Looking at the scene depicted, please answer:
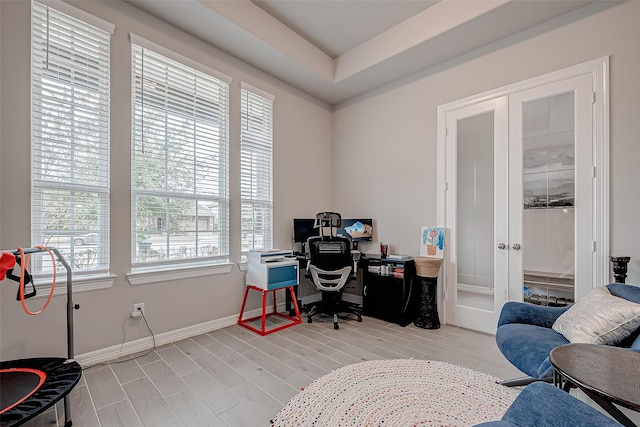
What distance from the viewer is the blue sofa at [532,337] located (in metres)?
1.65

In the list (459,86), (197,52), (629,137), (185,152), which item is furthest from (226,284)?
(629,137)

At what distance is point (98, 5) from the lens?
2.46m

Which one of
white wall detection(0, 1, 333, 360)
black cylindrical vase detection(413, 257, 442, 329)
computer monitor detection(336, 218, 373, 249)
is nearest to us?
white wall detection(0, 1, 333, 360)

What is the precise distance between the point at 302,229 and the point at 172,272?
5.67 ft

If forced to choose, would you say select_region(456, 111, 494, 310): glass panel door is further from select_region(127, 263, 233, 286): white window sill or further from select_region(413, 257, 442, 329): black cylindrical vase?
select_region(127, 263, 233, 286): white window sill

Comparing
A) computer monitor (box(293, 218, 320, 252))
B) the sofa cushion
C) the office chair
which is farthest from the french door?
computer monitor (box(293, 218, 320, 252))

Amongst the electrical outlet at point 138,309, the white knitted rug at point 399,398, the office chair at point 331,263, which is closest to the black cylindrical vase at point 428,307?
the office chair at point 331,263

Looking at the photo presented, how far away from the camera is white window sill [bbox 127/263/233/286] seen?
2660 mm

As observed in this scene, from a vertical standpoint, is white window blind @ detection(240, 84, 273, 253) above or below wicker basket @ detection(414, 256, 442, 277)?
above

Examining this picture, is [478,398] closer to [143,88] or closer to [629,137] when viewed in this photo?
[629,137]

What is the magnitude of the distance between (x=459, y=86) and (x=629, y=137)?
1615 millimetres

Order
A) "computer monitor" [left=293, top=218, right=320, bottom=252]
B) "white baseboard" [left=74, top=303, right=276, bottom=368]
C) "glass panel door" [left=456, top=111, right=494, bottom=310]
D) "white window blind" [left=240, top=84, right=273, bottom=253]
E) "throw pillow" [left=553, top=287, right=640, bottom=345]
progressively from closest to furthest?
"throw pillow" [left=553, top=287, right=640, bottom=345]
"white baseboard" [left=74, top=303, right=276, bottom=368]
"glass panel door" [left=456, top=111, right=494, bottom=310]
"white window blind" [left=240, top=84, right=273, bottom=253]
"computer monitor" [left=293, top=218, right=320, bottom=252]

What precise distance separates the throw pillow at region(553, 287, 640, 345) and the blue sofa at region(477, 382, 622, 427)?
859 mm

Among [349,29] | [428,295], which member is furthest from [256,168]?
[428,295]
